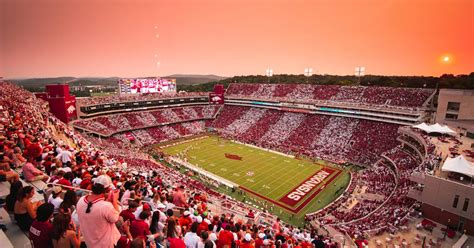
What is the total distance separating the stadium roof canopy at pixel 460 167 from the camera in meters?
15.4

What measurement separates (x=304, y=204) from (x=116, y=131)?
1392 inches

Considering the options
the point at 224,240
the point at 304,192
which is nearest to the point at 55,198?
the point at 224,240

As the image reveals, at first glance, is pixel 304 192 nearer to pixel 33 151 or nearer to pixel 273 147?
pixel 273 147

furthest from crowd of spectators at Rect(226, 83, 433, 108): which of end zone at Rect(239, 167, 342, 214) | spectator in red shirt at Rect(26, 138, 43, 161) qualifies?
spectator in red shirt at Rect(26, 138, 43, 161)

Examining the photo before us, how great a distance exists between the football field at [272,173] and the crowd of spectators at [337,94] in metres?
16.9

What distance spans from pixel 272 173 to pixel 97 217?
2837cm

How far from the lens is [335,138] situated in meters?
40.6

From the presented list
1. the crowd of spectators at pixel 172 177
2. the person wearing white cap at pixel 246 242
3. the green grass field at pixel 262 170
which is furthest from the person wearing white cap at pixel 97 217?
the green grass field at pixel 262 170

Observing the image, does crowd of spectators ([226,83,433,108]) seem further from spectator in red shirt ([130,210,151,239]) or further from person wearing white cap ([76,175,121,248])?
person wearing white cap ([76,175,121,248])

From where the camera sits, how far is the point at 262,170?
31812mm

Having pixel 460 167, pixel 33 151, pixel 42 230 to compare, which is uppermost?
pixel 42 230

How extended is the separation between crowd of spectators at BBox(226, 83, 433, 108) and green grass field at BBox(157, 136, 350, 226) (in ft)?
55.6

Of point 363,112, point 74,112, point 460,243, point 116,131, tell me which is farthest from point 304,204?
point 74,112

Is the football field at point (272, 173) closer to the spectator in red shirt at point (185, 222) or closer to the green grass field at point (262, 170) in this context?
the green grass field at point (262, 170)
